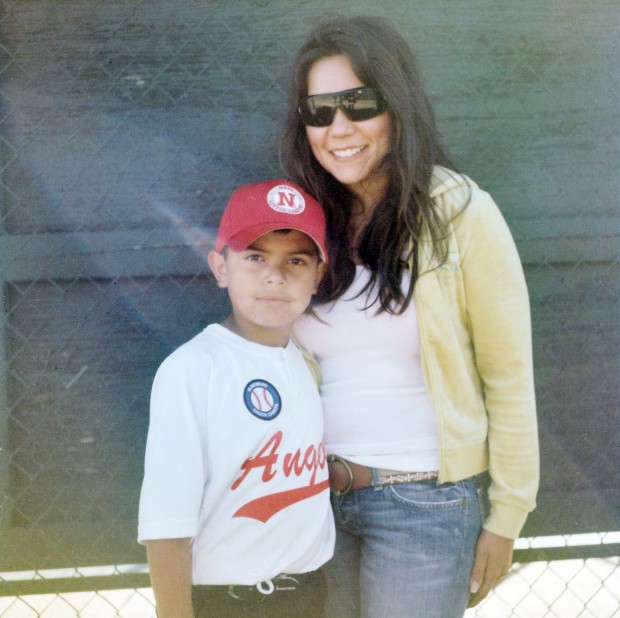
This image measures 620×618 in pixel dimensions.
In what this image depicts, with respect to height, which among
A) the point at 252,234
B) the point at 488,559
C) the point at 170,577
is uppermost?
the point at 252,234

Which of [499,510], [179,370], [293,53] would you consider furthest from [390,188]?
[293,53]

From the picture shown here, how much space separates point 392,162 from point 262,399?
743 mm

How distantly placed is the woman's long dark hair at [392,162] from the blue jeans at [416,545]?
0.50 m

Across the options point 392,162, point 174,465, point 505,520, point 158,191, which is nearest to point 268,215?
point 392,162

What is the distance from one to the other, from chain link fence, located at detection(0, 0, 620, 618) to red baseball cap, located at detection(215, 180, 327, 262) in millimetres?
930

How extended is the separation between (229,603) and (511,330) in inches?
38.0

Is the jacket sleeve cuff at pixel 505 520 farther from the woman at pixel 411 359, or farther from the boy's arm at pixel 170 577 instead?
the boy's arm at pixel 170 577

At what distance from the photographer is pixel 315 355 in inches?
81.2

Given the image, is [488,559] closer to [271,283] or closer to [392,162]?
[271,283]

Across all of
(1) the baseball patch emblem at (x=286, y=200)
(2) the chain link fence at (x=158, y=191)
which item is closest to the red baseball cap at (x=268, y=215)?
(1) the baseball patch emblem at (x=286, y=200)

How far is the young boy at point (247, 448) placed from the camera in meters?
1.67

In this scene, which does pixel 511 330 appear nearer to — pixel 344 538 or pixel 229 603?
pixel 344 538

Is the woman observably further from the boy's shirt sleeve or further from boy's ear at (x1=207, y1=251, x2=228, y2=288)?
the boy's shirt sleeve

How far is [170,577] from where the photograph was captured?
5.44 feet
